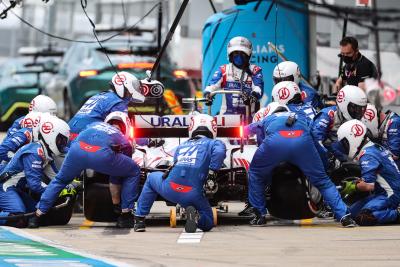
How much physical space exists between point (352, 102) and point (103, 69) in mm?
10605

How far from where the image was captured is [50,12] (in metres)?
39.8

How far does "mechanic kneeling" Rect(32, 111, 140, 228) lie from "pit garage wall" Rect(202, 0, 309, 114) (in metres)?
6.56

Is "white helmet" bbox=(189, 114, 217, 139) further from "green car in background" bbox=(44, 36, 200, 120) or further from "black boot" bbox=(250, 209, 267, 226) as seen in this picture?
"green car in background" bbox=(44, 36, 200, 120)

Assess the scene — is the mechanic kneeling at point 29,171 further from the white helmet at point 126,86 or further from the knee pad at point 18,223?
the white helmet at point 126,86

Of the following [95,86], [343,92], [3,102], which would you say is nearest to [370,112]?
[343,92]

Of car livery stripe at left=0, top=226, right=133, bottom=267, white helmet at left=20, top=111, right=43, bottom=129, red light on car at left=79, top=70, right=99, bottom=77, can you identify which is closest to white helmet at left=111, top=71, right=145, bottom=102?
white helmet at left=20, top=111, right=43, bottom=129

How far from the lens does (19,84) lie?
29.0m

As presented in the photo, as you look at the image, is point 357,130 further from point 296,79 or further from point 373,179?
point 296,79

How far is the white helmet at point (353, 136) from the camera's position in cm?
1587

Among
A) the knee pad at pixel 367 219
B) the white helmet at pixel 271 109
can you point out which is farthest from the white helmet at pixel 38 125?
the knee pad at pixel 367 219

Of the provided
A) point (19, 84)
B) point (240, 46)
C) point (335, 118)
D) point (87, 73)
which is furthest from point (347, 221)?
point (19, 84)

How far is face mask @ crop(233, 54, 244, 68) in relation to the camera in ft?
59.6

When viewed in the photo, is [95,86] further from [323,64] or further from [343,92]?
[343,92]

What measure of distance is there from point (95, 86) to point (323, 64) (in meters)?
5.82
